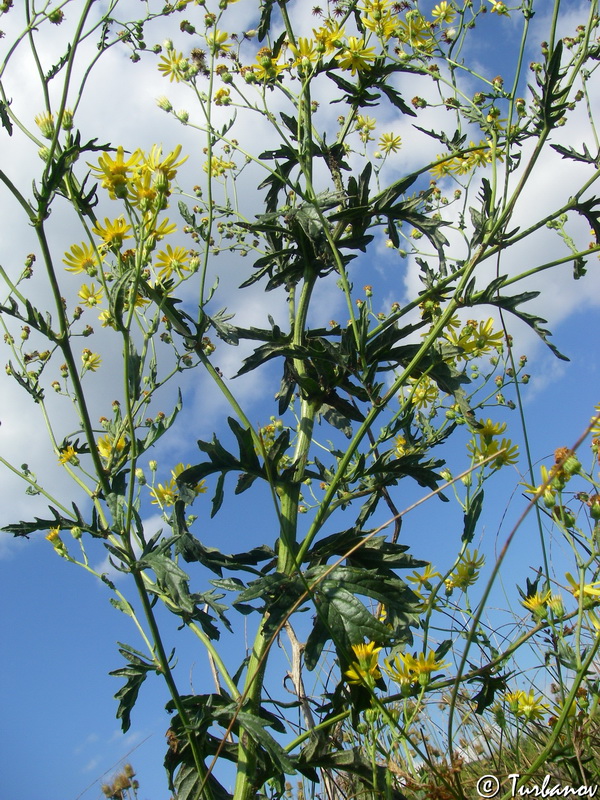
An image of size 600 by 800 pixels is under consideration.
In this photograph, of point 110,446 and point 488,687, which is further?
point 110,446

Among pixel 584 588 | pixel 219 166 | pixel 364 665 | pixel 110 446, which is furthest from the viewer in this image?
pixel 219 166

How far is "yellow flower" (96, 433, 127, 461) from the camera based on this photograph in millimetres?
1918

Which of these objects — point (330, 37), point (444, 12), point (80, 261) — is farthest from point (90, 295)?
point (444, 12)

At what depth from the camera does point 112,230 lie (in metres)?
1.85

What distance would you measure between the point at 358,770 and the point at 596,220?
1.75 m

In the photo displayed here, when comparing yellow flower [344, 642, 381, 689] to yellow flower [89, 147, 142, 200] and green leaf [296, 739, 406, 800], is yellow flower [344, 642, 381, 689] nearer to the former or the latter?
Answer: green leaf [296, 739, 406, 800]

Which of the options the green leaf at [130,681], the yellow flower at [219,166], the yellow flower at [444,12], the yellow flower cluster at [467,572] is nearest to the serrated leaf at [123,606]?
the green leaf at [130,681]

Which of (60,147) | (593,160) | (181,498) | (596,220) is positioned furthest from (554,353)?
(60,147)

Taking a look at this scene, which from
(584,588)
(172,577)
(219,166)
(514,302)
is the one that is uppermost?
(219,166)

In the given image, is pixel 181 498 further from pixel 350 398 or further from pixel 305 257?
pixel 305 257

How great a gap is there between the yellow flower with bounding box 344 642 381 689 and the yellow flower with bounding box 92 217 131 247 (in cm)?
126

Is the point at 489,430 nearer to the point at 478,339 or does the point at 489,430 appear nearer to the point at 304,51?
the point at 478,339

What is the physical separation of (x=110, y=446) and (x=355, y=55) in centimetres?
153

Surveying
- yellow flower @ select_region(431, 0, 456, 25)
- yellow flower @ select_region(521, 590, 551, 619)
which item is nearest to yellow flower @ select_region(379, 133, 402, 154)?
yellow flower @ select_region(431, 0, 456, 25)
